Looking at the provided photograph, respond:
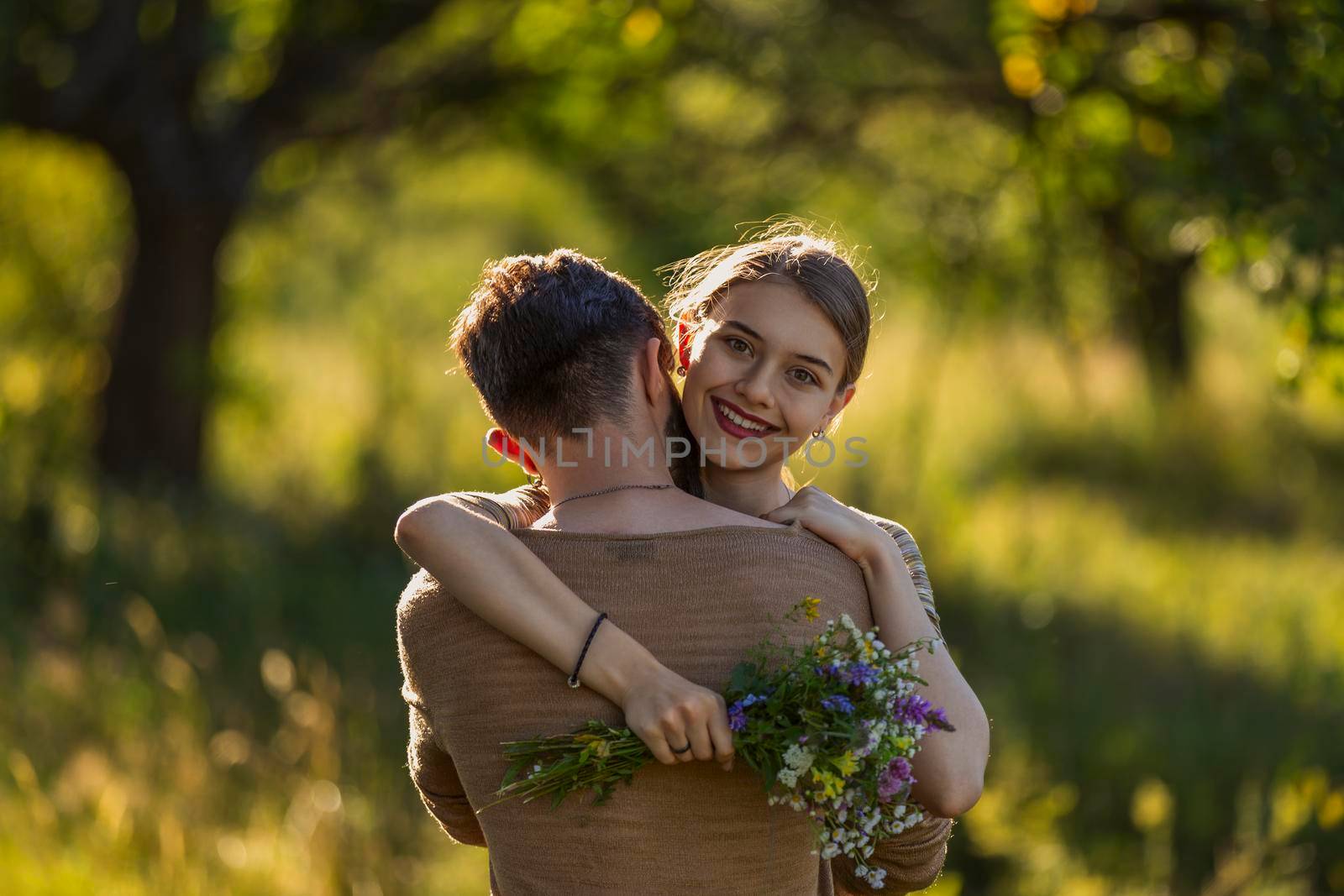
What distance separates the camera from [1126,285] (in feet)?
24.3

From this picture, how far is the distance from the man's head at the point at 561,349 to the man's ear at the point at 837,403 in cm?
46

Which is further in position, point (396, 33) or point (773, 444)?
point (396, 33)

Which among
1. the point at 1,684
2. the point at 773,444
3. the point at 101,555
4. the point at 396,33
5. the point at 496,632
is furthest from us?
the point at 396,33

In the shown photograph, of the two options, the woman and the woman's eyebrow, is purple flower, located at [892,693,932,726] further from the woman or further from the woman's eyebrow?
the woman's eyebrow

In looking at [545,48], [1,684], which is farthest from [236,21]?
[1,684]

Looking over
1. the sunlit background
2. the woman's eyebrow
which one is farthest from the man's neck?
the sunlit background

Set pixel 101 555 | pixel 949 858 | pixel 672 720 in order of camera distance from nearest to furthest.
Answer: pixel 672 720 → pixel 949 858 → pixel 101 555

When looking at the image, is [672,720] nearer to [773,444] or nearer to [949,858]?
[773,444]

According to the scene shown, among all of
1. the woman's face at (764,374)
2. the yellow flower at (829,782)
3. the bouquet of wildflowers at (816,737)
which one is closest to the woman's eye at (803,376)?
the woman's face at (764,374)

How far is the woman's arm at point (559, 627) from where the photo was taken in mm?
1808

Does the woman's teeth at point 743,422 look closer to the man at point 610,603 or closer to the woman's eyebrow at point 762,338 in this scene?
the woman's eyebrow at point 762,338

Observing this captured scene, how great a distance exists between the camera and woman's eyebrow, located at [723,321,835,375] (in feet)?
7.86

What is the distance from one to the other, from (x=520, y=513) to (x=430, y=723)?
1.13ft

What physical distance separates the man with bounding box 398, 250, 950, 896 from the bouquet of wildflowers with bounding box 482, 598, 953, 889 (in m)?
0.04
